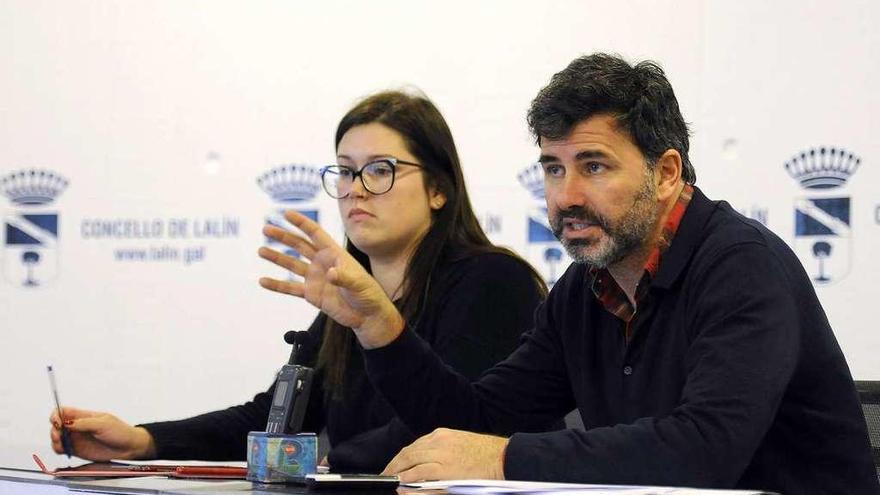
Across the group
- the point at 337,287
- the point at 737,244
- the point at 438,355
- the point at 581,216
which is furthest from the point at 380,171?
the point at 737,244

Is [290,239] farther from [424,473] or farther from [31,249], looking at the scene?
[31,249]

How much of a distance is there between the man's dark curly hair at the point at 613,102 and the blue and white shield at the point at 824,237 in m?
1.30

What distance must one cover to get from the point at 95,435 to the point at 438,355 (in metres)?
0.55

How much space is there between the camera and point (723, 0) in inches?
112

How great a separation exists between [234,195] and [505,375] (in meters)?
1.74

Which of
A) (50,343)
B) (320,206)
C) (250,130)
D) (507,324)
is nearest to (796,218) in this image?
(507,324)

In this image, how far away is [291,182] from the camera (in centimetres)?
326

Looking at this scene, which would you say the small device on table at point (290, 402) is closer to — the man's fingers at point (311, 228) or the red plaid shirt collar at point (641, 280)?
the man's fingers at point (311, 228)

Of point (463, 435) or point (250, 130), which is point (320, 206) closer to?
point (250, 130)

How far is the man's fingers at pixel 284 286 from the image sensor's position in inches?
60.6

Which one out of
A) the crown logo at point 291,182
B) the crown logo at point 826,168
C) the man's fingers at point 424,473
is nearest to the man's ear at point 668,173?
the man's fingers at point 424,473

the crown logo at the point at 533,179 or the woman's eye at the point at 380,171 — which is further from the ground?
the crown logo at the point at 533,179

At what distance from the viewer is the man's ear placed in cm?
153

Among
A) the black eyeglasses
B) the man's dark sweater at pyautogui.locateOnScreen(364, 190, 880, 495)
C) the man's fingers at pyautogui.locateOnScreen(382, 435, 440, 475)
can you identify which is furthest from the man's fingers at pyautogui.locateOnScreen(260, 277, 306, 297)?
the black eyeglasses
